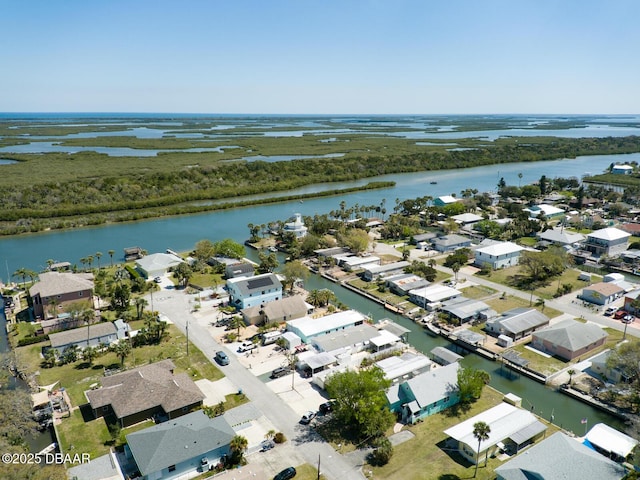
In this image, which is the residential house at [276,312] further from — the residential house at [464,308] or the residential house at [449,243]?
the residential house at [449,243]

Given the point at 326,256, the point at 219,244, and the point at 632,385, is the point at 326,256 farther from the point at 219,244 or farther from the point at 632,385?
the point at 632,385

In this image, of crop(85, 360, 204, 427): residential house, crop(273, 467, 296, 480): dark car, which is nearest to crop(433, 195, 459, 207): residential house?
crop(85, 360, 204, 427): residential house

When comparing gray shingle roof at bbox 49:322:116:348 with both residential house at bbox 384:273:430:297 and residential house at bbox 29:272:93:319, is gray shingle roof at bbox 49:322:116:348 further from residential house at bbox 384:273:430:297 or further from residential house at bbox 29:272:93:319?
residential house at bbox 384:273:430:297

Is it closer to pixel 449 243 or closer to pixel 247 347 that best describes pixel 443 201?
pixel 449 243

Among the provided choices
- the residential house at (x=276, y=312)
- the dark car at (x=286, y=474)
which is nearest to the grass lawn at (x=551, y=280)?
the residential house at (x=276, y=312)

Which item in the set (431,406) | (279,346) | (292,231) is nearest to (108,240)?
(292,231)

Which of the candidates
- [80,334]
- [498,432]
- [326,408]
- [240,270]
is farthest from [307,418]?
[240,270]
